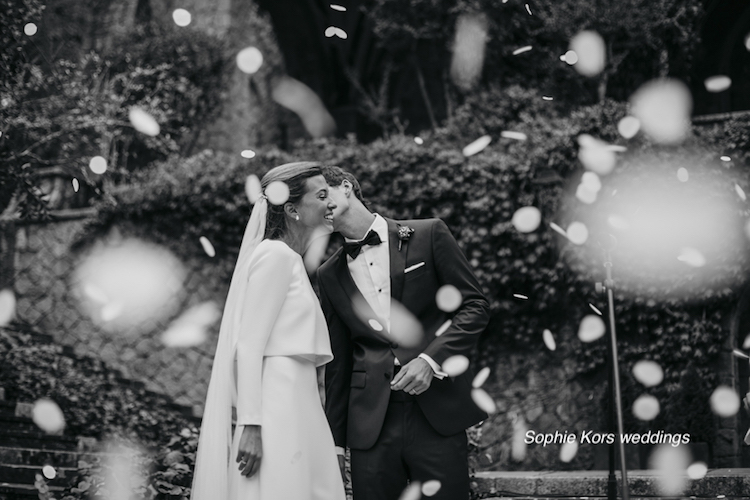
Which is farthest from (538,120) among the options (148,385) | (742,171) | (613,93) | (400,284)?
(400,284)

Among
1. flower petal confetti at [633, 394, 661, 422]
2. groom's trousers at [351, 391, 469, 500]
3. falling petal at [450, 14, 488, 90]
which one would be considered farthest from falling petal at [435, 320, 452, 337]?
falling petal at [450, 14, 488, 90]

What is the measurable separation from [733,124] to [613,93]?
231 centimetres

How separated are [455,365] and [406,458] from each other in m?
0.37

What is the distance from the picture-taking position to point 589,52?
922 centimetres

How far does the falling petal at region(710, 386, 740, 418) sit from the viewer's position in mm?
6805

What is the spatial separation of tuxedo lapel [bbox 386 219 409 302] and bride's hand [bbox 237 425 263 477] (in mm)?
702

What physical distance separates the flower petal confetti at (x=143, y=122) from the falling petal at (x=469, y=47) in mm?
3798

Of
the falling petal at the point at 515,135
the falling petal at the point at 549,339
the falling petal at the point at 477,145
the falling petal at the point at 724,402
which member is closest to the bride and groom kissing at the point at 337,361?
the falling petal at the point at 724,402

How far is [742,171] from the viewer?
706 centimetres

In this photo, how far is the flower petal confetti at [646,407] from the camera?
6938mm

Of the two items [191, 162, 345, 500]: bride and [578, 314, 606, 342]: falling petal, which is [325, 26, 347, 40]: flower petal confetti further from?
[191, 162, 345, 500]: bride

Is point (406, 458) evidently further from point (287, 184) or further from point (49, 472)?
point (49, 472)

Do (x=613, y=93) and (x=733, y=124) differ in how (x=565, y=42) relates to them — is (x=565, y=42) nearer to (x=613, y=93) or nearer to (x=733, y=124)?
(x=613, y=93)

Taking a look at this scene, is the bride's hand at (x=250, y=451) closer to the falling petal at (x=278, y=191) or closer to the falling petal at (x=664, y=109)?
the falling petal at (x=278, y=191)
